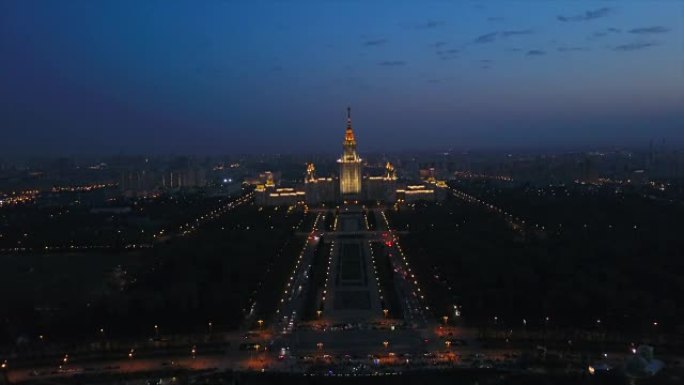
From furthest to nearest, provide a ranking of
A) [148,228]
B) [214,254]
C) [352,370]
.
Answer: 1. [148,228]
2. [214,254]
3. [352,370]

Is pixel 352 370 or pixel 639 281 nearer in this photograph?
pixel 352 370

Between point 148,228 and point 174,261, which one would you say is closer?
point 174,261

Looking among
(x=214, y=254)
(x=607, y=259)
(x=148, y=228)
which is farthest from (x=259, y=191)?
(x=607, y=259)

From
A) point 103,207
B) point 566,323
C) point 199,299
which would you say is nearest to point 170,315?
point 199,299

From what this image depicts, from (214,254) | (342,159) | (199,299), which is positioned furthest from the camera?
(342,159)

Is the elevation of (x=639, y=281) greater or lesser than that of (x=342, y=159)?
lesser

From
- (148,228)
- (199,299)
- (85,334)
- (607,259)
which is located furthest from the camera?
(148,228)

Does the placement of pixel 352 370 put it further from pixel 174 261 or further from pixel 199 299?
pixel 174 261

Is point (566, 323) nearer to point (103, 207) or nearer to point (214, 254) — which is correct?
point (214, 254)

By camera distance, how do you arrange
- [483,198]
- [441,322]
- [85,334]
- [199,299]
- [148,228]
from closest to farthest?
[85,334], [441,322], [199,299], [148,228], [483,198]
